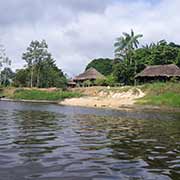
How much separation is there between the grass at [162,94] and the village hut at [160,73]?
5.60 metres

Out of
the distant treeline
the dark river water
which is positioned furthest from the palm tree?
the dark river water

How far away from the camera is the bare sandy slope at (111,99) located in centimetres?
6700

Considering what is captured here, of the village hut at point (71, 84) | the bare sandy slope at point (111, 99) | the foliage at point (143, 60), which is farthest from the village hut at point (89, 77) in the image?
the bare sandy slope at point (111, 99)

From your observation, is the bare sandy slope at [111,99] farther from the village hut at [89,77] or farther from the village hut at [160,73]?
the village hut at [89,77]

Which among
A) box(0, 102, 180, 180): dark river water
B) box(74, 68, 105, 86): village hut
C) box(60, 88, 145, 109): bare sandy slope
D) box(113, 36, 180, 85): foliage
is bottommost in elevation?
box(0, 102, 180, 180): dark river water

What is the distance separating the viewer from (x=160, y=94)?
71.3m

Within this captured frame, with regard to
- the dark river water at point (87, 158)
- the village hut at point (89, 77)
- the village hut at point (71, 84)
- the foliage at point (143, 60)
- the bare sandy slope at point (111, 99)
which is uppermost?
the foliage at point (143, 60)

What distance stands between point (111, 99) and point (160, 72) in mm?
13678

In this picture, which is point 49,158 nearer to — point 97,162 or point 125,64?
point 97,162

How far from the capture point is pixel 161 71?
265ft

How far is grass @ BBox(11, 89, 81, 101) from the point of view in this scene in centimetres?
8531

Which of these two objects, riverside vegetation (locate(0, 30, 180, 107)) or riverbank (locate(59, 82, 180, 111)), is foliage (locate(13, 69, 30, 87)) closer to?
riverside vegetation (locate(0, 30, 180, 107))

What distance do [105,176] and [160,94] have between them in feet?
204

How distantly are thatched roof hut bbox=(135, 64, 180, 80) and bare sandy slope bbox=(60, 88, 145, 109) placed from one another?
24.7 feet
